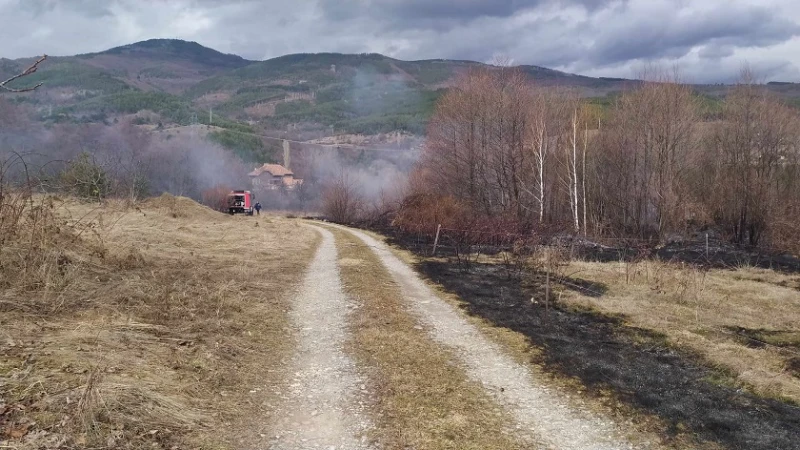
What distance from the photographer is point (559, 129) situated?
35.3m

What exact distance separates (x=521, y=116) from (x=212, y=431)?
32.1 meters

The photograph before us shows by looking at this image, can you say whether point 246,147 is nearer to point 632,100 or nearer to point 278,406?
point 632,100

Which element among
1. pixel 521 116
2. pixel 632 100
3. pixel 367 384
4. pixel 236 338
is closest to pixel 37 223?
pixel 236 338

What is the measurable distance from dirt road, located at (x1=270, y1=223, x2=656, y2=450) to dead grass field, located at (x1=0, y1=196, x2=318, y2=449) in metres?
0.45

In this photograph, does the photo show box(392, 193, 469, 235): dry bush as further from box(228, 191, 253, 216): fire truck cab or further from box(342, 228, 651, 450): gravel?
box(228, 191, 253, 216): fire truck cab

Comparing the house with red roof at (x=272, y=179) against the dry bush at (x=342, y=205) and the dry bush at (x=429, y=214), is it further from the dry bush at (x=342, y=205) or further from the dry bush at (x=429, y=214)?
the dry bush at (x=429, y=214)

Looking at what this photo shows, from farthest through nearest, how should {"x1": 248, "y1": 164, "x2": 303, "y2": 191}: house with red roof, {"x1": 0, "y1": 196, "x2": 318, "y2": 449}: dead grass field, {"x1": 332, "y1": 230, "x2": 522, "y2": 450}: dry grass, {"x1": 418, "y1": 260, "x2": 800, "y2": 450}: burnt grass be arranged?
1. {"x1": 248, "y1": 164, "x2": 303, "y2": 191}: house with red roof
2. {"x1": 418, "y1": 260, "x2": 800, "y2": 450}: burnt grass
3. {"x1": 332, "y1": 230, "x2": 522, "y2": 450}: dry grass
4. {"x1": 0, "y1": 196, "x2": 318, "y2": 449}: dead grass field

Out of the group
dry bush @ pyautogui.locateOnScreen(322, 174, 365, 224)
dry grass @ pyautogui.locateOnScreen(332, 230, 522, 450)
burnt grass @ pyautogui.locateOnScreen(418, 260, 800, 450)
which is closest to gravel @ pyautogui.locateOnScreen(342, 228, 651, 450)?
dry grass @ pyautogui.locateOnScreen(332, 230, 522, 450)

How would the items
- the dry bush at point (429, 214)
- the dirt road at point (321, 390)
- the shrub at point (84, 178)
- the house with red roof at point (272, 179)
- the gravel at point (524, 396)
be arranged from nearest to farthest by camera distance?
the dirt road at point (321, 390) < the gravel at point (524, 396) < the shrub at point (84, 178) < the dry bush at point (429, 214) < the house with red roof at point (272, 179)

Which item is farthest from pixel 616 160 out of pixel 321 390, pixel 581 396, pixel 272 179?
pixel 272 179

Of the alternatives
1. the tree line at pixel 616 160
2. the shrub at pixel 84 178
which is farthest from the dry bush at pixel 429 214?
the shrub at pixel 84 178

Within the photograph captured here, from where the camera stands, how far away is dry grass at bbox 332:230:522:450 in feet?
18.3

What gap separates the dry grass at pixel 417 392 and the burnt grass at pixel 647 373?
1.83 meters

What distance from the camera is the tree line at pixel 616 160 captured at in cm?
3130
